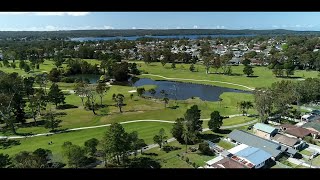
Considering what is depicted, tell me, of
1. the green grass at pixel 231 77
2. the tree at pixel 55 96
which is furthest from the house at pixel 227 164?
the green grass at pixel 231 77

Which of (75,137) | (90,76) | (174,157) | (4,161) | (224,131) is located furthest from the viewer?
(90,76)

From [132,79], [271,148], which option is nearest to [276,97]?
[271,148]

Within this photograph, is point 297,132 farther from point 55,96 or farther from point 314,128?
point 55,96

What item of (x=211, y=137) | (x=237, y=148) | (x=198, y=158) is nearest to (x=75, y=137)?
(x=198, y=158)

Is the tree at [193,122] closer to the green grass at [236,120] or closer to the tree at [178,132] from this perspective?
the tree at [178,132]
